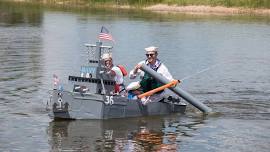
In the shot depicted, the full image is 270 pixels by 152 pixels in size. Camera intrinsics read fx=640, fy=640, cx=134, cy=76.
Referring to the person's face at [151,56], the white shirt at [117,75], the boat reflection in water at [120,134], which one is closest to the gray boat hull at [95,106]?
the boat reflection in water at [120,134]

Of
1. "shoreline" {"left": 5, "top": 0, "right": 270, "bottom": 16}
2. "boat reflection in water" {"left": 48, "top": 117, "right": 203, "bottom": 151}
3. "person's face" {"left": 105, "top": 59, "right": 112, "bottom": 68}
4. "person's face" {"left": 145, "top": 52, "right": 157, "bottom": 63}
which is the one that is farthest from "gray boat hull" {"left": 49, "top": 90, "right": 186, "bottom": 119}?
"shoreline" {"left": 5, "top": 0, "right": 270, "bottom": 16}

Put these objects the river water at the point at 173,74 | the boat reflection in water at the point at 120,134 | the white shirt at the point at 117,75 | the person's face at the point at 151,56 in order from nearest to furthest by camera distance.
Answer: the boat reflection in water at the point at 120,134 → the river water at the point at 173,74 → the white shirt at the point at 117,75 → the person's face at the point at 151,56

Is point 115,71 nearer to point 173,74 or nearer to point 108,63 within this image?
point 108,63

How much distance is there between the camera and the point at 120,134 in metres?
14.9

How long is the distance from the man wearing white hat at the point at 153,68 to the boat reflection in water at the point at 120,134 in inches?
34.4

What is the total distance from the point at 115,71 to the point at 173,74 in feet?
30.7

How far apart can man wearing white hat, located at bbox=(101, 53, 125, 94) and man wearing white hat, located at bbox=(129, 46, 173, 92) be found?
299 millimetres

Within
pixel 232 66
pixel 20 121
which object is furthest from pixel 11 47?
pixel 20 121

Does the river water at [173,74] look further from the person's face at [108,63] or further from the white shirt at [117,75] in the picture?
the person's face at [108,63]

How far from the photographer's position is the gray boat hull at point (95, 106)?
15.1 metres

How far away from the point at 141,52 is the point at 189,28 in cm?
1864

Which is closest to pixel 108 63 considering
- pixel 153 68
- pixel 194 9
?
pixel 153 68

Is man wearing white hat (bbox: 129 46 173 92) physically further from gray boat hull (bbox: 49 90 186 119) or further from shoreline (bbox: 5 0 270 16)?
shoreline (bbox: 5 0 270 16)

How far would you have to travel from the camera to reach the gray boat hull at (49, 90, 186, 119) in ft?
49.6
